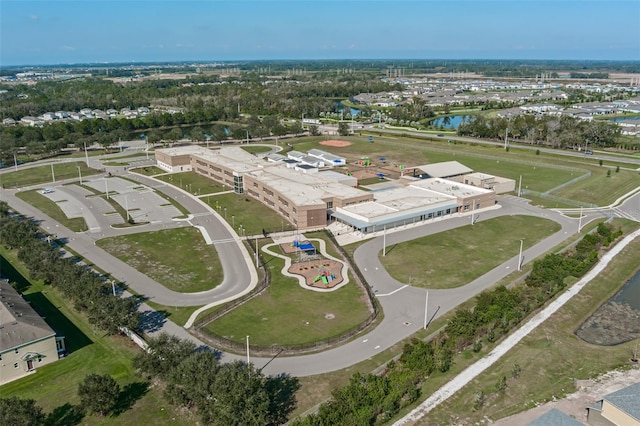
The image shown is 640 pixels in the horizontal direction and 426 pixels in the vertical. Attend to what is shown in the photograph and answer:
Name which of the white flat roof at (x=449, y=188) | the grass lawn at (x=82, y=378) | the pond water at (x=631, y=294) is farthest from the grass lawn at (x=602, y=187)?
the grass lawn at (x=82, y=378)

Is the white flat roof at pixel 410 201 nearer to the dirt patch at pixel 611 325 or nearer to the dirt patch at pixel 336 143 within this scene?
the dirt patch at pixel 611 325

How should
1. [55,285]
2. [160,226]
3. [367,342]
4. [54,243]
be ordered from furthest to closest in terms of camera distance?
[160,226]
[54,243]
[55,285]
[367,342]

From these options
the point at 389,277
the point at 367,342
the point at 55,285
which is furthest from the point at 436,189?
the point at 55,285

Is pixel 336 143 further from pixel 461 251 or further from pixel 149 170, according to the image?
pixel 461 251

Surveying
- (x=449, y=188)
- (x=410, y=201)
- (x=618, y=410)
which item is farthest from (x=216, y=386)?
(x=449, y=188)

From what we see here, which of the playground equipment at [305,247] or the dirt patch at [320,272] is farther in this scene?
the playground equipment at [305,247]

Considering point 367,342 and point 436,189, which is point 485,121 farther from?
point 367,342
